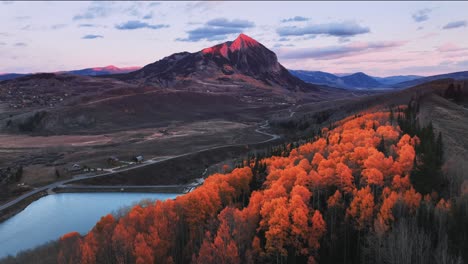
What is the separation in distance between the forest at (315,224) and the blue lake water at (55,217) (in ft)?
54.1

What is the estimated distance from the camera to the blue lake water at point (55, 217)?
6794cm

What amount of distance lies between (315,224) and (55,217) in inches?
2357

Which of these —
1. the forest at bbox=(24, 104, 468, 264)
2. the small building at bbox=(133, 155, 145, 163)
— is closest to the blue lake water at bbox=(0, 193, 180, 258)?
the forest at bbox=(24, 104, 468, 264)

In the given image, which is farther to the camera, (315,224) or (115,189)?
(115,189)

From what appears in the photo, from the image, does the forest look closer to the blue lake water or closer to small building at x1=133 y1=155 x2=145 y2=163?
the blue lake water

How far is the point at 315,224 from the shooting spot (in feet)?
141

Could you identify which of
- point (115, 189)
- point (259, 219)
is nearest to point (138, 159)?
point (115, 189)

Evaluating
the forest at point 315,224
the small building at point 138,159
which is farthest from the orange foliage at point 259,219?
the small building at point 138,159

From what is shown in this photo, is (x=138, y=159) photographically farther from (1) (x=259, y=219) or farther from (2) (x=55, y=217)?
(1) (x=259, y=219)

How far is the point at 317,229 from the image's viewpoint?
1711 inches

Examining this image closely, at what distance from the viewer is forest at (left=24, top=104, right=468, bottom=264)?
38.1 metres

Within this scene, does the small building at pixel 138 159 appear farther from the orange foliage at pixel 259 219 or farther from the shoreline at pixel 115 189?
the orange foliage at pixel 259 219

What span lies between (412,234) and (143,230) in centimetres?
3050

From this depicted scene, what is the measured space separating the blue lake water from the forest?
1650 centimetres
